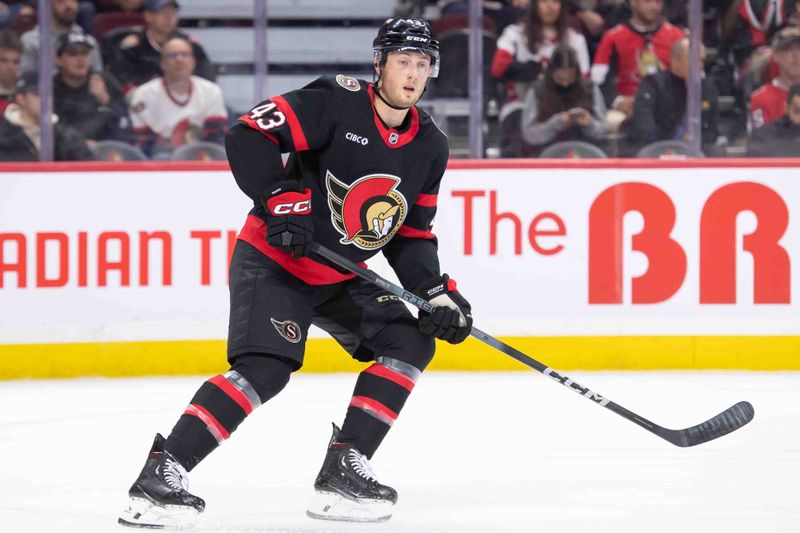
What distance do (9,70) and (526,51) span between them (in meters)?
1.88

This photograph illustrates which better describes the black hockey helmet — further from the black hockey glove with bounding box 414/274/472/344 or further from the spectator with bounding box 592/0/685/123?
the spectator with bounding box 592/0/685/123

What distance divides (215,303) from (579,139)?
149 cm

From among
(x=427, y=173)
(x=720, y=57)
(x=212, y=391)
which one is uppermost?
(x=720, y=57)

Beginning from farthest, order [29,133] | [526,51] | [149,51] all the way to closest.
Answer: [526,51]
[149,51]
[29,133]

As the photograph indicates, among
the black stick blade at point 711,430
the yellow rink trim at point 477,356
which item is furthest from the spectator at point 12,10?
the black stick blade at point 711,430

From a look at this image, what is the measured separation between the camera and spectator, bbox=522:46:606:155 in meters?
5.29

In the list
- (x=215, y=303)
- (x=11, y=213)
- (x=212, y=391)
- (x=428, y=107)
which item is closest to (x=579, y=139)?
(x=428, y=107)

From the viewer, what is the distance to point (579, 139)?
17.4ft

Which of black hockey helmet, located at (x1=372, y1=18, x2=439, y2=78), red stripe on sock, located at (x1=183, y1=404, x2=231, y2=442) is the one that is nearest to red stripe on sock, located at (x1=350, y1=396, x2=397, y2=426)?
red stripe on sock, located at (x1=183, y1=404, x2=231, y2=442)

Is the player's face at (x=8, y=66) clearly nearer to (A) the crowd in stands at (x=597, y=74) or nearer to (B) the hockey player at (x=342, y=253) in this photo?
(A) the crowd in stands at (x=597, y=74)

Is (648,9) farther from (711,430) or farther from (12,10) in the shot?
(711,430)

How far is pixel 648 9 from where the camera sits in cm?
530

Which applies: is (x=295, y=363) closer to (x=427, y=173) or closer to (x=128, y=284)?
(x=427, y=173)

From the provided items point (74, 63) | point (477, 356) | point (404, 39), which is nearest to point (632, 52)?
point (477, 356)
